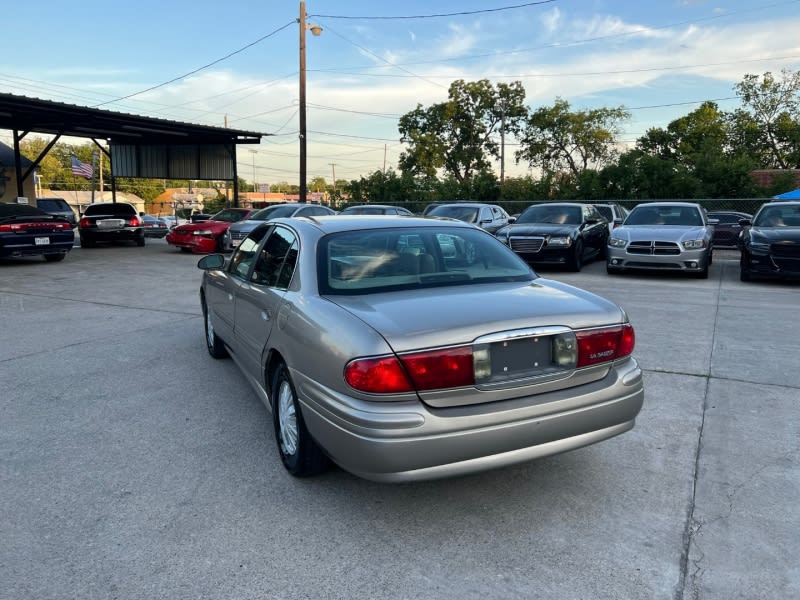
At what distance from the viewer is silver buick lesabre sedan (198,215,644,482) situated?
8.49ft

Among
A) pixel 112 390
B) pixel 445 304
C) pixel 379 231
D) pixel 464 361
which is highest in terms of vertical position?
pixel 379 231

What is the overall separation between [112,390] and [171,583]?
2933 mm

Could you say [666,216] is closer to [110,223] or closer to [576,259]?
[576,259]

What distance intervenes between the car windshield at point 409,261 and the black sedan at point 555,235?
8.43 m

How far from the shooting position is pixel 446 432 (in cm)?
259

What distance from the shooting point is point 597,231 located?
1495 cm

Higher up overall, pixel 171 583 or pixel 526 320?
pixel 526 320

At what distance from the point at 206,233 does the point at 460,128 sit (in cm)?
3367

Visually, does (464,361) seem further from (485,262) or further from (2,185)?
(2,185)

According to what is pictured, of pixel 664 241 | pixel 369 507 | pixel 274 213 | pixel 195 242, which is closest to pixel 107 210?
pixel 195 242

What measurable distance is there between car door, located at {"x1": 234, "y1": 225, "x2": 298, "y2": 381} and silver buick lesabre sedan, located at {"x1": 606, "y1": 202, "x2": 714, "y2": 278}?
9659 mm

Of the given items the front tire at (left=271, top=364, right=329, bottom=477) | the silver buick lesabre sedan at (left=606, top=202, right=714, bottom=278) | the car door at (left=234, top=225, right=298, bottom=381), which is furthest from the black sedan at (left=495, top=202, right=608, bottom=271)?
the front tire at (left=271, top=364, right=329, bottom=477)

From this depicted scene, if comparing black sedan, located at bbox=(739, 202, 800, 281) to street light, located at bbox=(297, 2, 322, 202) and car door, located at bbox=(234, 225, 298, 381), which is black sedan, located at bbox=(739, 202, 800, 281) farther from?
street light, located at bbox=(297, 2, 322, 202)

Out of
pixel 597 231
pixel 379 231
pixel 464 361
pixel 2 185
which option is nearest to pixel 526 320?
pixel 464 361
